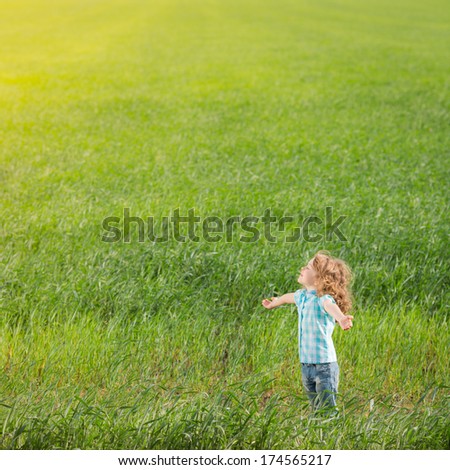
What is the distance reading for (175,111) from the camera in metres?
16.1

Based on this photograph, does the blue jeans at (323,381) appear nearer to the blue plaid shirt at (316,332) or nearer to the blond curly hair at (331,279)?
the blue plaid shirt at (316,332)

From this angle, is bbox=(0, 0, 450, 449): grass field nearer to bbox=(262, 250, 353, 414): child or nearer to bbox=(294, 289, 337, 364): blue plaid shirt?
bbox=(262, 250, 353, 414): child

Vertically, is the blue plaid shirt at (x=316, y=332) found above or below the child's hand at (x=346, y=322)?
below

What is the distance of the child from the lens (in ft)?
12.7

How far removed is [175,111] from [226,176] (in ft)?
21.7

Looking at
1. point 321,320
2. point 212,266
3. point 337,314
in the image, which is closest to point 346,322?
point 337,314

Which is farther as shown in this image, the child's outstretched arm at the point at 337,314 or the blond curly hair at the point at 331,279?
the blond curly hair at the point at 331,279

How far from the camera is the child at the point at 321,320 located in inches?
152

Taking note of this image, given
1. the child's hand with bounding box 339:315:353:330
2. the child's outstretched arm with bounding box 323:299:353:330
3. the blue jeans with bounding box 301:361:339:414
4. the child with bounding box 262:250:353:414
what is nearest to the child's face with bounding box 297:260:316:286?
the child with bounding box 262:250:353:414

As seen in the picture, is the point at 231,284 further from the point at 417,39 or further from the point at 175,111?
the point at 417,39

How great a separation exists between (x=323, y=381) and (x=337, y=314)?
0.52 meters

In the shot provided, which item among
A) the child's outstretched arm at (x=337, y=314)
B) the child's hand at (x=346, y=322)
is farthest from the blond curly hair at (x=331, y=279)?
the child's hand at (x=346, y=322)

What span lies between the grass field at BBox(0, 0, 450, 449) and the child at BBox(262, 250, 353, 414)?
0.58ft

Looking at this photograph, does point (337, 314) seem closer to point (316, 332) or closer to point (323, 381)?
point (316, 332)
